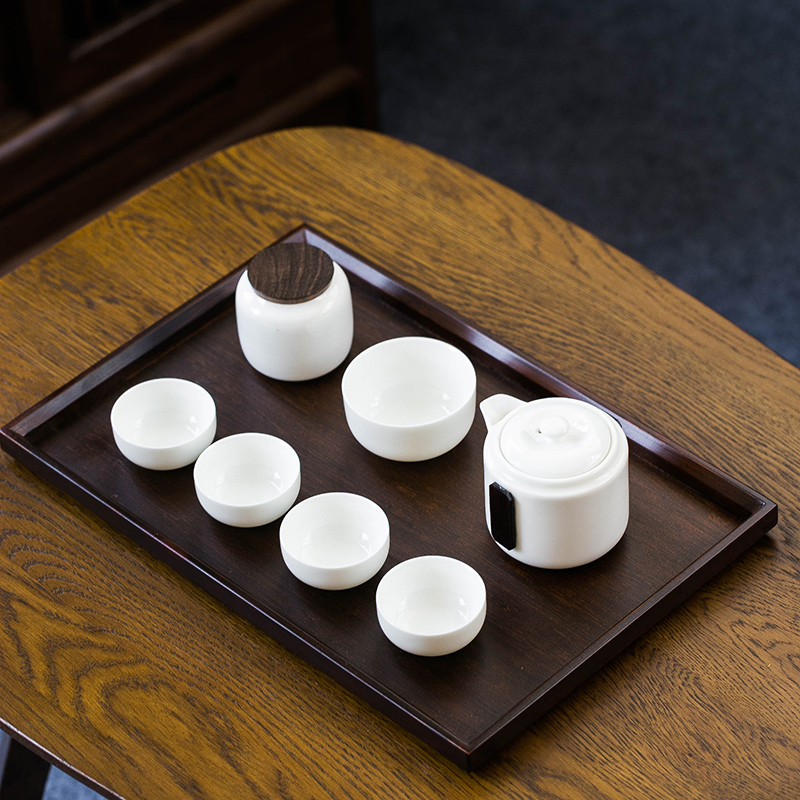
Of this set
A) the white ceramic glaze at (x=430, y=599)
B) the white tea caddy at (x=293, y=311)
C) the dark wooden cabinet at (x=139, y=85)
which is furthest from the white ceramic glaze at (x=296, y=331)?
the dark wooden cabinet at (x=139, y=85)

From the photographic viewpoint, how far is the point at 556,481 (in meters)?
0.93

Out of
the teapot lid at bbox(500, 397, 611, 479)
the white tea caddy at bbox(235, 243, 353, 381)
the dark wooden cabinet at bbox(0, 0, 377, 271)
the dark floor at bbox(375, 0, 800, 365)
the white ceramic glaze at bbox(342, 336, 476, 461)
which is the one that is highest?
the teapot lid at bbox(500, 397, 611, 479)

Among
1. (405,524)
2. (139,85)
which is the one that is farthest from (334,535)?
(139,85)

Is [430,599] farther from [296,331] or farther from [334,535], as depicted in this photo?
[296,331]

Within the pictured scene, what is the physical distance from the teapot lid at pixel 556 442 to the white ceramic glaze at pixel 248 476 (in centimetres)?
21

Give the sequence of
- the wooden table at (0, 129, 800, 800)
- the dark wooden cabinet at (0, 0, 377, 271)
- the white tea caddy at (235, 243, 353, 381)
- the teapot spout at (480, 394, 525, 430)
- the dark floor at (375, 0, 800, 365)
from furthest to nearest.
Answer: the dark floor at (375, 0, 800, 365)
the dark wooden cabinet at (0, 0, 377, 271)
the white tea caddy at (235, 243, 353, 381)
the teapot spout at (480, 394, 525, 430)
the wooden table at (0, 129, 800, 800)

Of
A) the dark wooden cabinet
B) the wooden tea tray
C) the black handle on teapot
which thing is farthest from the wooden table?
the dark wooden cabinet

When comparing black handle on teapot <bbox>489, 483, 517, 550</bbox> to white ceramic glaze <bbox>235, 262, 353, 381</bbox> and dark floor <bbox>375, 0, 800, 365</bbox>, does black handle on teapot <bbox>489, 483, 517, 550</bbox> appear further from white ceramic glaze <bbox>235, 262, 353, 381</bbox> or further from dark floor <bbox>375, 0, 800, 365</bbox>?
dark floor <bbox>375, 0, 800, 365</bbox>

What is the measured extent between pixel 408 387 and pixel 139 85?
3.11 ft

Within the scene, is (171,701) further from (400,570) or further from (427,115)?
(427,115)

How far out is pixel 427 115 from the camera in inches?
95.3

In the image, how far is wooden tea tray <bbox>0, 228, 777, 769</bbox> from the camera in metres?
0.92

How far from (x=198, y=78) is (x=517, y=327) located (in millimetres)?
964

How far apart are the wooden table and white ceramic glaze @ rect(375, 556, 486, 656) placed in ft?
0.24
